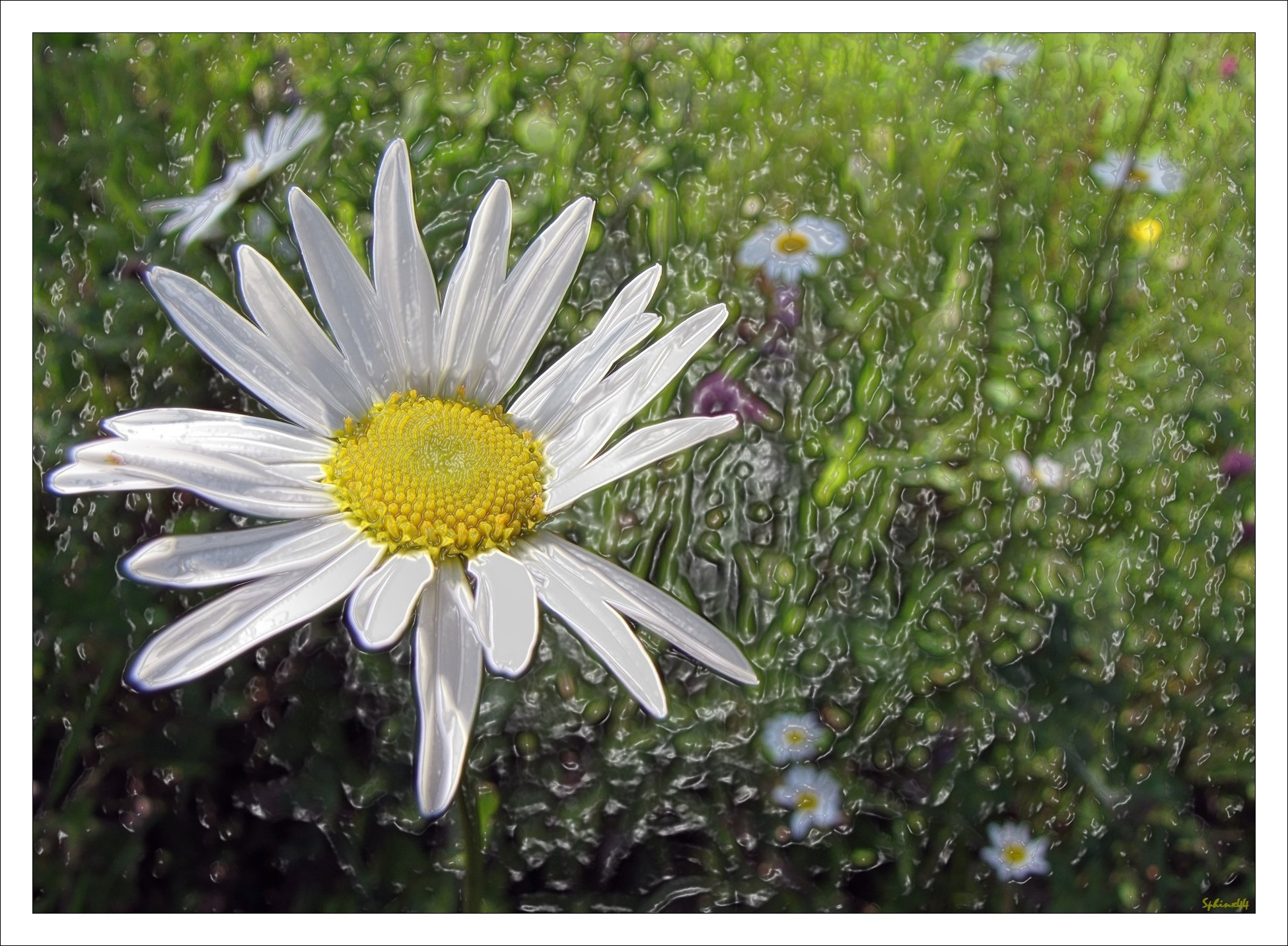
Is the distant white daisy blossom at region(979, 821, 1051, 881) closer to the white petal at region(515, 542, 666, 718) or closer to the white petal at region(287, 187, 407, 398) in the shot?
the white petal at region(515, 542, 666, 718)

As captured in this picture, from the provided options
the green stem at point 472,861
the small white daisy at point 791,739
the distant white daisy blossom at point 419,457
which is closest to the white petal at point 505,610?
the distant white daisy blossom at point 419,457

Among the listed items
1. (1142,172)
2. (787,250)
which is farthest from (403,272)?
(1142,172)

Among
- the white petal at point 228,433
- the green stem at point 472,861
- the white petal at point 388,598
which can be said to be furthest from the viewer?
the green stem at point 472,861

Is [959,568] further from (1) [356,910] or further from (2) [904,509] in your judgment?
(1) [356,910]

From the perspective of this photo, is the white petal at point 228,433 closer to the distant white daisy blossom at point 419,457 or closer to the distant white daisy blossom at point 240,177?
the distant white daisy blossom at point 419,457

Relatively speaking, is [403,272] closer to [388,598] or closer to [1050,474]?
[388,598]

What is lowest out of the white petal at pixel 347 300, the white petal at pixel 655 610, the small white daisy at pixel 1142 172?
the white petal at pixel 655 610
